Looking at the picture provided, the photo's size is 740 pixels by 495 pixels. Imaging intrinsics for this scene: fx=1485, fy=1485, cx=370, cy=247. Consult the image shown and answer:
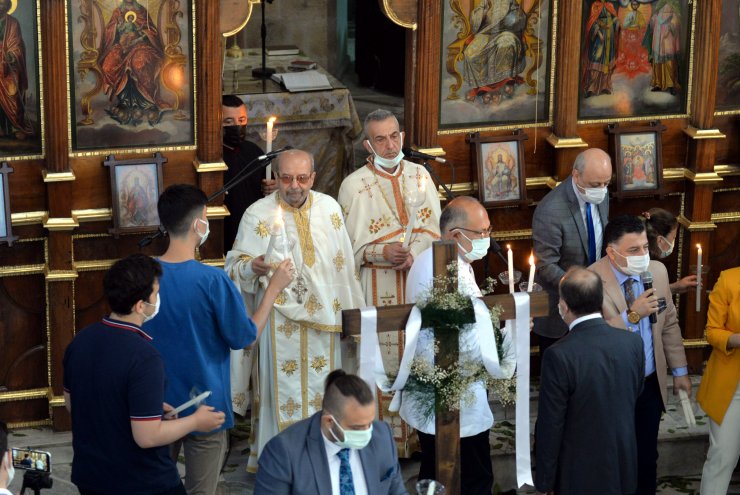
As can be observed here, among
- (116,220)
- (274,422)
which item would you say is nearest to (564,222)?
(274,422)

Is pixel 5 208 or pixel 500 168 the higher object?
pixel 500 168

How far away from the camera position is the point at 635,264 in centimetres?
794

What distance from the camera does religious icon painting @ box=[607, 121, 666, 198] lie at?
992 centimetres

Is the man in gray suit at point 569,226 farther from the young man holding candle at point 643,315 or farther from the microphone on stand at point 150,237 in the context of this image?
the microphone on stand at point 150,237

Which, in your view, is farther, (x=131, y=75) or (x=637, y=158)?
(x=637, y=158)

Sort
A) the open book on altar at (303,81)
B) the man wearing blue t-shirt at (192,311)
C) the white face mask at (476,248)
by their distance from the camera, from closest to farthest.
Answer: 1. the man wearing blue t-shirt at (192,311)
2. the white face mask at (476,248)
3. the open book on altar at (303,81)

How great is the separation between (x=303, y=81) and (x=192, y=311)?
5052 millimetres

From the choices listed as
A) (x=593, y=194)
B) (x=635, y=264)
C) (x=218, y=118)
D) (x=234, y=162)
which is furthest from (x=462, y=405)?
(x=234, y=162)

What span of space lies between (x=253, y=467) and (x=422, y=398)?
2.16 m

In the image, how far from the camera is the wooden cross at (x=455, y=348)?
6738mm

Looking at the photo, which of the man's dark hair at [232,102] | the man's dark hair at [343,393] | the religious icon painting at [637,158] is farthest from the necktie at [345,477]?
the religious icon painting at [637,158]

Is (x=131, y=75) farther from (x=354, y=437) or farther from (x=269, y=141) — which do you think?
(x=354, y=437)

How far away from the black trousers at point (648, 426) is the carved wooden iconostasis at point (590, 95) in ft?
6.15

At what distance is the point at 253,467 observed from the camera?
28.7ft
